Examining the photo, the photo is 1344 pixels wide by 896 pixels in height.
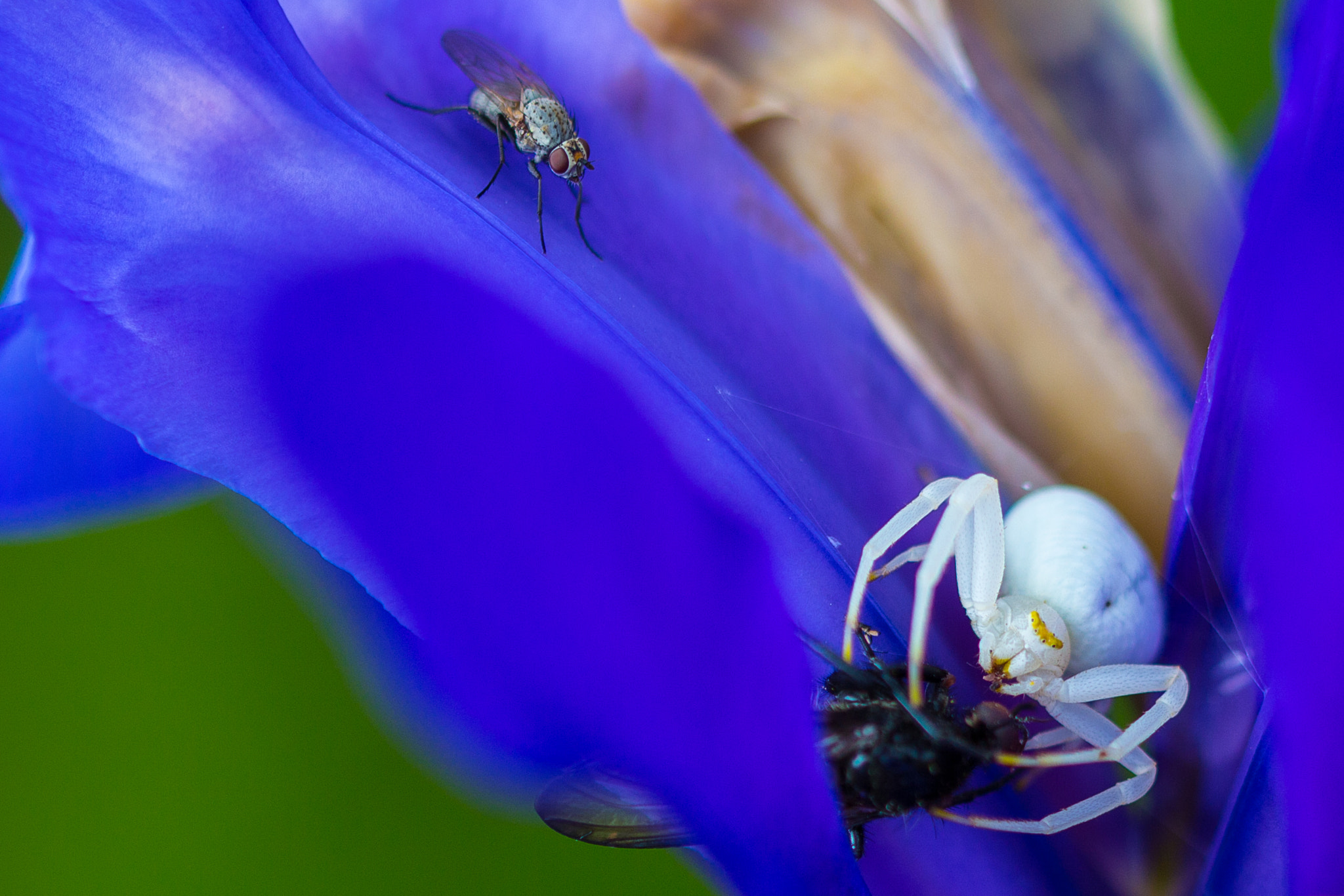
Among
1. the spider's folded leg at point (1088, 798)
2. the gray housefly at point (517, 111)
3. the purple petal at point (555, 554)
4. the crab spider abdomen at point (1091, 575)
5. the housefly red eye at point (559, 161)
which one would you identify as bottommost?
the spider's folded leg at point (1088, 798)

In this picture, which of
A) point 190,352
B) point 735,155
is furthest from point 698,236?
point 190,352

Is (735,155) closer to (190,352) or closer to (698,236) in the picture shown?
(698,236)

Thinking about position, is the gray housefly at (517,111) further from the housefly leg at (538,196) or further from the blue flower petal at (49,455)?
the blue flower petal at (49,455)

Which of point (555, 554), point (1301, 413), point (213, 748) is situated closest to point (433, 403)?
point (555, 554)

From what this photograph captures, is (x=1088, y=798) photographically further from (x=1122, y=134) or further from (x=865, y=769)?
(x=1122, y=134)

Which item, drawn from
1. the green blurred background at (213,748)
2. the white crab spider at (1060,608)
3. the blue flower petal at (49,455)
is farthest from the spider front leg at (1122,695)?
the green blurred background at (213,748)

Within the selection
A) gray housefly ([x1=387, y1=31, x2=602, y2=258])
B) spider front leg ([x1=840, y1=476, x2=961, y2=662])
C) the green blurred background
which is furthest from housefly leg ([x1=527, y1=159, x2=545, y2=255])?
the green blurred background

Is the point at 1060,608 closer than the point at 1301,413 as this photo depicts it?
No
